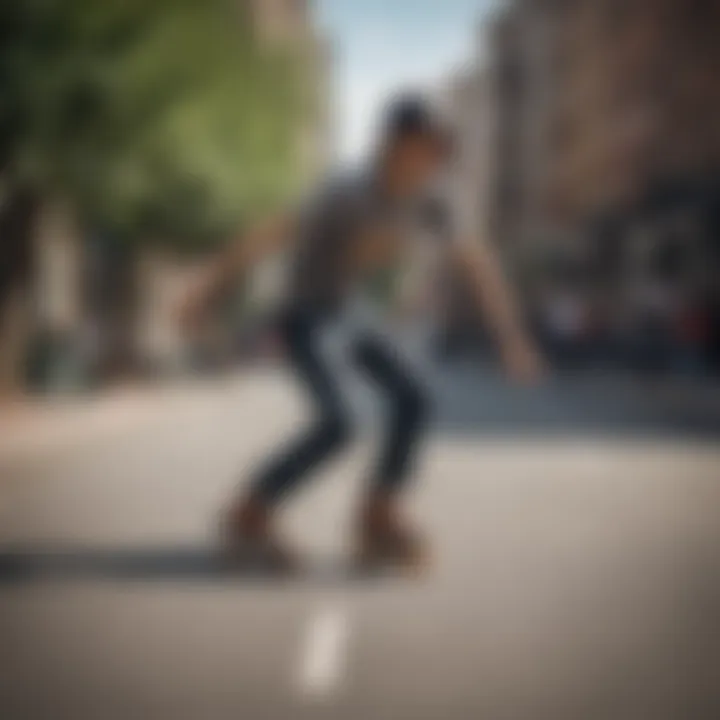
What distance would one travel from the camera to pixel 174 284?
5.50 ft

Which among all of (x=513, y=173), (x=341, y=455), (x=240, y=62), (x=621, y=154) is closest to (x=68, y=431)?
(x=341, y=455)

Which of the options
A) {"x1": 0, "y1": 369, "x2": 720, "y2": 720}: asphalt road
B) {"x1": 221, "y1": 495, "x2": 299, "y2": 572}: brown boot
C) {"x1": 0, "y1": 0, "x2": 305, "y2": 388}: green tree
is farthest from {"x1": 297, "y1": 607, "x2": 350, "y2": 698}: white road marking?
{"x1": 0, "y1": 0, "x2": 305, "y2": 388}: green tree

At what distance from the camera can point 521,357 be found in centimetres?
160

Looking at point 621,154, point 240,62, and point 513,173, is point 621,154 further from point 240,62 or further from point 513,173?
point 240,62

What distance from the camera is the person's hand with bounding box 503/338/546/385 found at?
5.25 feet

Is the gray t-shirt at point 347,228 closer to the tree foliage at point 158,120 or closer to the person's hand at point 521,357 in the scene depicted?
the tree foliage at point 158,120

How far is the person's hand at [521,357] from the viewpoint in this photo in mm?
1601

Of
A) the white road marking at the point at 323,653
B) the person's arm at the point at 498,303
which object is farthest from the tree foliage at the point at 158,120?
the white road marking at the point at 323,653

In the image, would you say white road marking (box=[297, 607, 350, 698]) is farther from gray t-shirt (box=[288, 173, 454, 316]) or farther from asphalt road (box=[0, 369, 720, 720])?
gray t-shirt (box=[288, 173, 454, 316])

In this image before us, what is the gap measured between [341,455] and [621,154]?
59cm

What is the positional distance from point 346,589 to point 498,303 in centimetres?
64

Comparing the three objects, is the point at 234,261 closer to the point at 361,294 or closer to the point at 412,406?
the point at 361,294

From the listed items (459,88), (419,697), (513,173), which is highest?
(459,88)

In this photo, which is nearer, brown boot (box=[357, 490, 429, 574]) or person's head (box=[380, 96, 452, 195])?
person's head (box=[380, 96, 452, 195])
